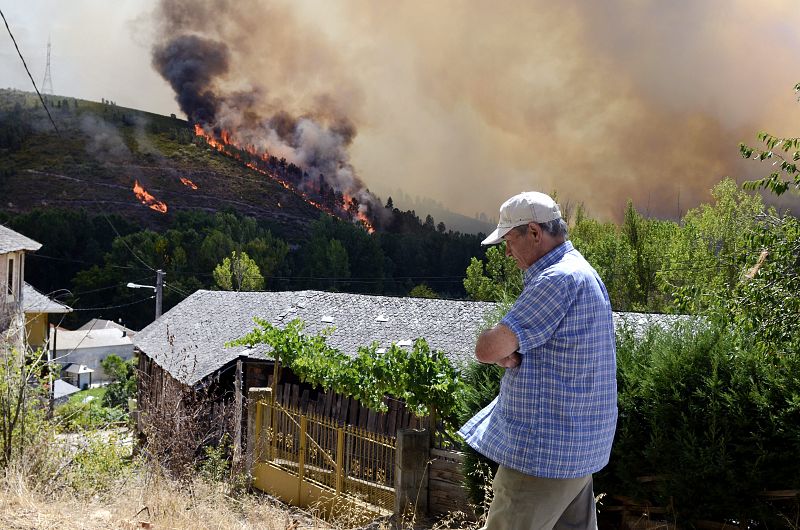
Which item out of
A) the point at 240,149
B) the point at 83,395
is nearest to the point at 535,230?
the point at 83,395

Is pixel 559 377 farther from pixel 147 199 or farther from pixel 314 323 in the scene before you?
pixel 147 199

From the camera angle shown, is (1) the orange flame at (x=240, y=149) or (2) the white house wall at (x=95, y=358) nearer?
(2) the white house wall at (x=95, y=358)

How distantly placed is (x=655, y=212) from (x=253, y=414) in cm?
5162

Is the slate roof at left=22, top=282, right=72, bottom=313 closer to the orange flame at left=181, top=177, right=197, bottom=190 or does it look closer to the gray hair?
the gray hair

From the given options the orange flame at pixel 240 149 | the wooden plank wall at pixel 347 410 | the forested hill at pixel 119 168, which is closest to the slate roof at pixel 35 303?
the wooden plank wall at pixel 347 410

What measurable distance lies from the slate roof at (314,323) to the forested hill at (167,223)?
36.0 meters

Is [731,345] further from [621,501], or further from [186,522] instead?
[186,522]

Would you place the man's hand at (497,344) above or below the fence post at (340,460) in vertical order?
above

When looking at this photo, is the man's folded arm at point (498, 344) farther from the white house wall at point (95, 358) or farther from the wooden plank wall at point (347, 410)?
the white house wall at point (95, 358)

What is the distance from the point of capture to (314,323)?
1744 centimetres

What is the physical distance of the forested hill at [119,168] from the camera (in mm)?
78125

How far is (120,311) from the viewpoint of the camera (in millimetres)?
65062

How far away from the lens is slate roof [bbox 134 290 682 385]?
1526 cm

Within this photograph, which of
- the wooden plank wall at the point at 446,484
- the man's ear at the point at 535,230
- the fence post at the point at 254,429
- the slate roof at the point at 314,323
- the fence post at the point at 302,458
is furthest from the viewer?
the slate roof at the point at 314,323
